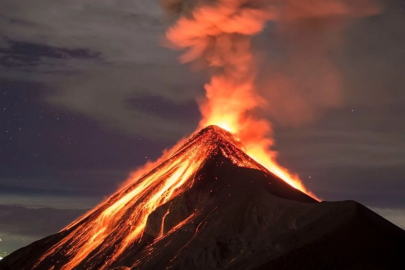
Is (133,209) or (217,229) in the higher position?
(133,209)

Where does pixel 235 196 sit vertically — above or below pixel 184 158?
below

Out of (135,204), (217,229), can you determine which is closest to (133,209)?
(135,204)

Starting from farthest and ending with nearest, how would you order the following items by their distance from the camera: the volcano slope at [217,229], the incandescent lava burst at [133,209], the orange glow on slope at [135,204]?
the orange glow on slope at [135,204], the incandescent lava burst at [133,209], the volcano slope at [217,229]

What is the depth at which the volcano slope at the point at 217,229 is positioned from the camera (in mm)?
73562

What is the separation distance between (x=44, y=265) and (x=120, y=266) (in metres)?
18.2

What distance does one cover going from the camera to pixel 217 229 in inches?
3438

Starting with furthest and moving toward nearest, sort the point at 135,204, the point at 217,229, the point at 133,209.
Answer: the point at 135,204 < the point at 133,209 < the point at 217,229

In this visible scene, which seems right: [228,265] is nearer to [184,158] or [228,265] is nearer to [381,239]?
[381,239]

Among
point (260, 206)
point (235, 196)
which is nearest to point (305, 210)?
point (260, 206)

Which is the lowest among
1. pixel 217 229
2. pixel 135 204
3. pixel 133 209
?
pixel 217 229

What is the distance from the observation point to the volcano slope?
73562mm

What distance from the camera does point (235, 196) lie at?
94.4 m

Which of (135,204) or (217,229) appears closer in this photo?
(217,229)

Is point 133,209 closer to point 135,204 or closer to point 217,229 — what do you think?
point 135,204
